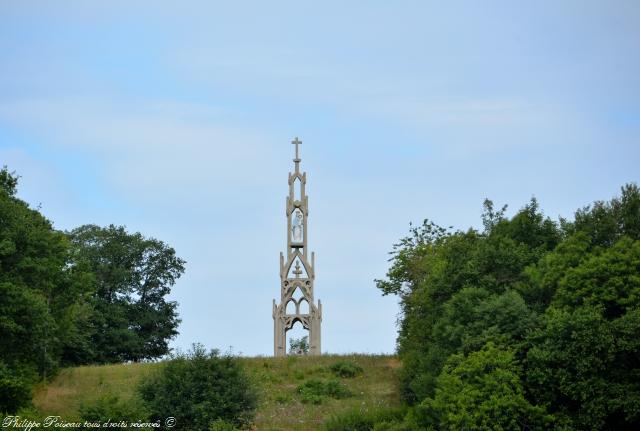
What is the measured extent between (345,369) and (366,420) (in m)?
10.8

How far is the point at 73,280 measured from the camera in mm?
55875

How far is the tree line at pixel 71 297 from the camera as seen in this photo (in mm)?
48594

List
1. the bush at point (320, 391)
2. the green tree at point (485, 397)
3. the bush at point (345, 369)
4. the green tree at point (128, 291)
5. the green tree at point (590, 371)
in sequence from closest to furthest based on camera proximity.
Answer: the green tree at point (590, 371) < the green tree at point (485, 397) < the bush at point (320, 391) < the bush at point (345, 369) < the green tree at point (128, 291)

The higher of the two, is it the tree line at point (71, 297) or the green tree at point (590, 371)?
the tree line at point (71, 297)

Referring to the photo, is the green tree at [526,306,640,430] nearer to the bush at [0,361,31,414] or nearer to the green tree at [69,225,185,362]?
the bush at [0,361,31,414]

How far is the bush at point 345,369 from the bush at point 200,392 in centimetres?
953

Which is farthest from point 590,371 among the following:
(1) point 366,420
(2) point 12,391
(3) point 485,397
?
(2) point 12,391

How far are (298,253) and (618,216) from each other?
59.4ft

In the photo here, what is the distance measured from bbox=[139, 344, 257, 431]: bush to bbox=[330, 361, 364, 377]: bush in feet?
31.3

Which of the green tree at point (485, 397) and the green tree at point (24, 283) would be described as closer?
the green tree at point (485, 397)

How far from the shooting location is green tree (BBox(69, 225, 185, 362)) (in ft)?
253

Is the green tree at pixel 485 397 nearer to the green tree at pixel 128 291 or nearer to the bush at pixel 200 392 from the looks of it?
the bush at pixel 200 392

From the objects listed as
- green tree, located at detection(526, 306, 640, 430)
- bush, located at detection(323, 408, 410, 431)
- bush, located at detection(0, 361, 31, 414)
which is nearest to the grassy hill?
bush, located at detection(323, 408, 410, 431)

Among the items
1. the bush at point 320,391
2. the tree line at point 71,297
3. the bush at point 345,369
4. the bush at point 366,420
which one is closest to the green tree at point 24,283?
the tree line at point 71,297
